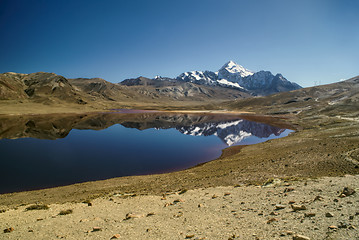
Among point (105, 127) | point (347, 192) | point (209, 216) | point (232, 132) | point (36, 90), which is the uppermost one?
point (36, 90)

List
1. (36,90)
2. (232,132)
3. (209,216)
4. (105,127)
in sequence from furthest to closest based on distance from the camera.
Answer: (36,90) → (105,127) → (232,132) → (209,216)

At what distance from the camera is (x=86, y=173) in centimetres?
2622

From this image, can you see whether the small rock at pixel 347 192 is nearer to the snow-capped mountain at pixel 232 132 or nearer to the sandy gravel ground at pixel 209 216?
the sandy gravel ground at pixel 209 216

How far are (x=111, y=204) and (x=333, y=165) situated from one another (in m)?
20.9

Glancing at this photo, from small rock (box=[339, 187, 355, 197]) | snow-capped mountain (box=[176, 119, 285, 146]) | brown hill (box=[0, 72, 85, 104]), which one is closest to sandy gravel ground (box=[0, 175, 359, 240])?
small rock (box=[339, 187, 355, 197])

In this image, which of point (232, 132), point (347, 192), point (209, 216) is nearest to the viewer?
point (209, 216)

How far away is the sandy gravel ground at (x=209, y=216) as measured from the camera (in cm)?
862

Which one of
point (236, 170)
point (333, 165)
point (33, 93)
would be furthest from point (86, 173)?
point (33, 93)

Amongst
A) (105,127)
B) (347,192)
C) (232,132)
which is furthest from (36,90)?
(347,192)

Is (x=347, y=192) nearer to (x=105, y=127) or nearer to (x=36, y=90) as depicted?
(x=105, y=127)

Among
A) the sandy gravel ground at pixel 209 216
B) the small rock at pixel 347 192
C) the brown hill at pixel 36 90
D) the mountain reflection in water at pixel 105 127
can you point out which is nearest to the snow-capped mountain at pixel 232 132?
the mountain reflection in water at pixel 105 127

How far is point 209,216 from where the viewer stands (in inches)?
433

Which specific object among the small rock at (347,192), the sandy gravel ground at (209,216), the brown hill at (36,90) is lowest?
the sandy gravel ground at (209,216)

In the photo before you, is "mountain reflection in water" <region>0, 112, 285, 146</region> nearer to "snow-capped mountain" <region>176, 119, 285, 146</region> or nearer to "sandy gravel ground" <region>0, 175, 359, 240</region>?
"snow-capped mountain" <region>176, 119, 285, 146</region>
